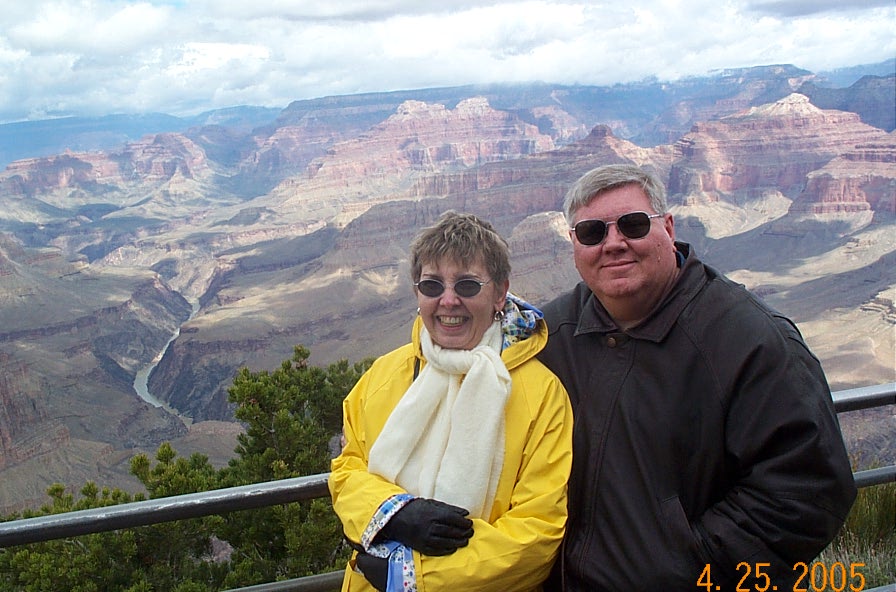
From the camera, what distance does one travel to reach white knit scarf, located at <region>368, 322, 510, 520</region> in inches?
88.4

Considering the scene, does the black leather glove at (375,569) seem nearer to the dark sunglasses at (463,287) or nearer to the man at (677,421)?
the man at (677,421)

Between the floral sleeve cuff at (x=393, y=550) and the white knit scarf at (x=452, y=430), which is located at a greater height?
the white knit scarf at (x=452, y=430)

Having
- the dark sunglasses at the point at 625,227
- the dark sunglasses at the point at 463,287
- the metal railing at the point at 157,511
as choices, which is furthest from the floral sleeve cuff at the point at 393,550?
the dark sunglasses at the point at 625,227

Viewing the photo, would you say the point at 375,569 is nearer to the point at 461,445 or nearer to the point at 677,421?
the point at 461,445

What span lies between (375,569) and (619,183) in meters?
1.50

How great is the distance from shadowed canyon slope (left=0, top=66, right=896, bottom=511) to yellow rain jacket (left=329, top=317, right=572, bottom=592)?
22.3 meters

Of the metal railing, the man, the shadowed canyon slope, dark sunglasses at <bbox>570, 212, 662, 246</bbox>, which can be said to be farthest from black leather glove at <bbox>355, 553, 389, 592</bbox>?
the shadowed canyon slope

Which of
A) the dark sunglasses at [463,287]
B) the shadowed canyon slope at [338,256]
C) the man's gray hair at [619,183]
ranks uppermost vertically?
the man's gray hair at [619,183]

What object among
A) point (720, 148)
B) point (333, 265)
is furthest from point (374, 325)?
point (720, 148)

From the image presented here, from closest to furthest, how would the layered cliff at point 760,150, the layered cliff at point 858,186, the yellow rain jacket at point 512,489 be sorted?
the yellow rain jacket at point 512,489 < the layered cliff at point 858,186 < the layered cliff at point 760,150

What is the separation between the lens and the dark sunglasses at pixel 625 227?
235 cm

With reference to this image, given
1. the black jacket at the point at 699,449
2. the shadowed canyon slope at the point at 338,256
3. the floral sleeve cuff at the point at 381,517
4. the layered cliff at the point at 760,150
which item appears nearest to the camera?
the black jacket at the point at 699,449

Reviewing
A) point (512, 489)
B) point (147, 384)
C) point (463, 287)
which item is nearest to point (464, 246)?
point (463, 287)

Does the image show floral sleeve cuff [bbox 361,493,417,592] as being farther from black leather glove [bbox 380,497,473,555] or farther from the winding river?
the winding river
